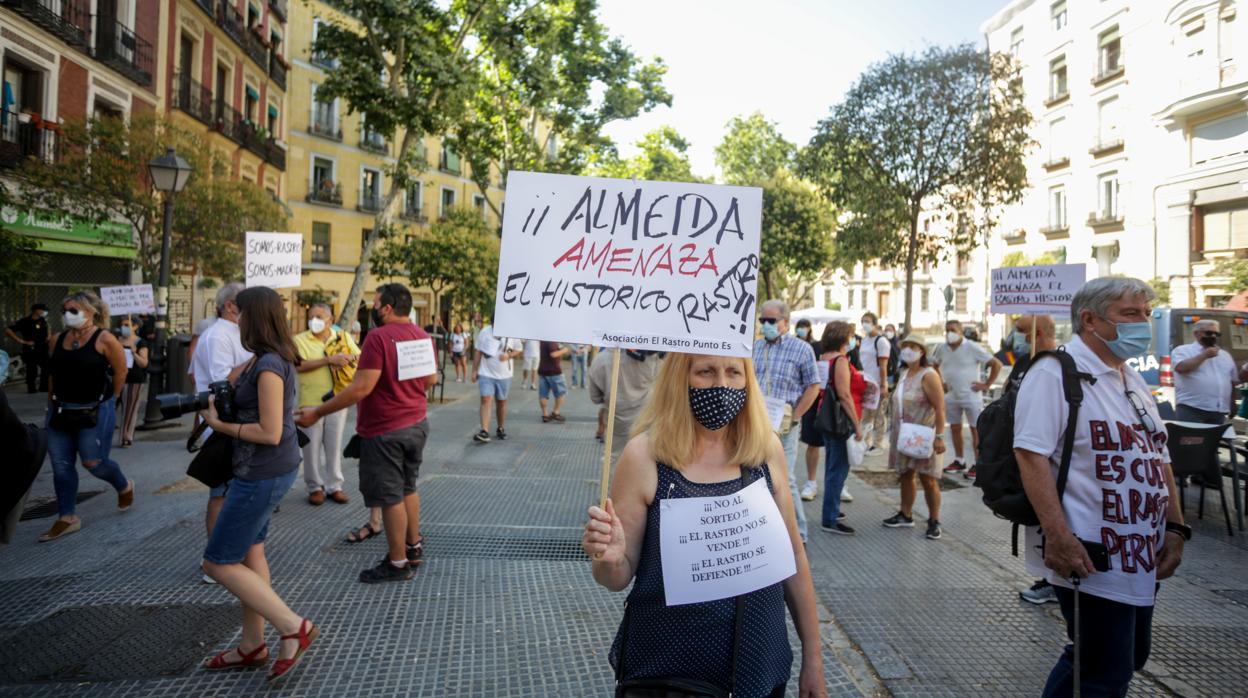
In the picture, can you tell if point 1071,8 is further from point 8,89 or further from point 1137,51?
point 8,89

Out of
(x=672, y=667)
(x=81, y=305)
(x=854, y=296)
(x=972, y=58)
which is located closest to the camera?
(x=672, y=667)

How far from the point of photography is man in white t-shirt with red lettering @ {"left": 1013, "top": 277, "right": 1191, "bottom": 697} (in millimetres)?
2490

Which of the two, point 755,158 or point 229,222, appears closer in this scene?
point 229,222

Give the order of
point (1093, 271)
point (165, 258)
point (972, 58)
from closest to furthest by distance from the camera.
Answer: point (165, 258) → point (972, 58) → point (1093, 271)

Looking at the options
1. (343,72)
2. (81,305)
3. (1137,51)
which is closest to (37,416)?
(81,305)

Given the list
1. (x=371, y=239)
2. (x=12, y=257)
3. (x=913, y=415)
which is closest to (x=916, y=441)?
(x=913, y=415)

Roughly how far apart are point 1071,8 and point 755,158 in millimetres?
18044

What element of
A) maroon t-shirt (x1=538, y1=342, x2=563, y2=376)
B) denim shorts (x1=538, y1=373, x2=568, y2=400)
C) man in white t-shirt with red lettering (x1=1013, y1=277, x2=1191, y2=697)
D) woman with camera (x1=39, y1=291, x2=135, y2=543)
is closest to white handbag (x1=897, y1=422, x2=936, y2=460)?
man in white t-shirt with red lettering (x1=1013, y1=277, x2=1191, y2=697)

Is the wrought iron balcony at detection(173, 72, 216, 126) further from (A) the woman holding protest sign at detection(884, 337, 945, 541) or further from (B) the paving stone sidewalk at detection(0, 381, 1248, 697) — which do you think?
(A) the woman holding protest sign at detection(884, 337, 945, 541)

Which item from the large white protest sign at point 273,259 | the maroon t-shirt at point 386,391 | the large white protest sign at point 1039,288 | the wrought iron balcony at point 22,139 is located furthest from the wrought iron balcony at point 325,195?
the maroon t-shirt at point 386,391

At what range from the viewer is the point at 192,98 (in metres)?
20.6

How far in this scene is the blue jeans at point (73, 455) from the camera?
5.33 metres

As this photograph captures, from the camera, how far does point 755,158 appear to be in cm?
4694

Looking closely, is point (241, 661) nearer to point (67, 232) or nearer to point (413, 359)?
point (413, 359)
